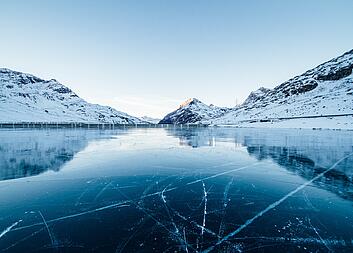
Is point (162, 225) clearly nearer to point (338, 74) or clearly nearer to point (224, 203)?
point (224, 203)

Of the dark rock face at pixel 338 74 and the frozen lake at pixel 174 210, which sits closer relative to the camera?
the frozen lake at pixel 174 210

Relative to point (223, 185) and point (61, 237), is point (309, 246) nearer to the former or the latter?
point (223, 185)

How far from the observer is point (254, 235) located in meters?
3.31

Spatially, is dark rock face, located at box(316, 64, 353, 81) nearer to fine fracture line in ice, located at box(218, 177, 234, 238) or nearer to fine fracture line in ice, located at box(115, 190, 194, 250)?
fine fracture line in ice, located at box(218, 177, 234, 238)

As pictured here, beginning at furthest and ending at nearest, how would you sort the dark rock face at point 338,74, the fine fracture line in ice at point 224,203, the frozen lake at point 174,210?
the dark rock face at point 338,74, the fine fracture line in ice at point 224,203, the frozen lake at point 174,210

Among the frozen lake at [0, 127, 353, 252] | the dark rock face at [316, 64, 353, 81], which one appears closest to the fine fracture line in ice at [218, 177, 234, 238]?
the frozen lake at [0, 127, 353, 252]

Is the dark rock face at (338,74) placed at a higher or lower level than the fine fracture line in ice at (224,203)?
higher

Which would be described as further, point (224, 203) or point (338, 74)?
point (338, 74)

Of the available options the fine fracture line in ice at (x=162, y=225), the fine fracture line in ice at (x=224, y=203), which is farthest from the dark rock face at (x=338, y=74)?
the fine fracture line in ice at (x=162, y=225)

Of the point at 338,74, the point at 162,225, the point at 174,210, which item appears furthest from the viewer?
the point at 338,74

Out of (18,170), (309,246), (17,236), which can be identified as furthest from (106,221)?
(18,170)

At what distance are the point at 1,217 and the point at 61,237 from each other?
1582 mm

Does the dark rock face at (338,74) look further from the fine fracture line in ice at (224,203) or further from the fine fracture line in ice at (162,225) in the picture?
the fine fracture line in ice at (162,225)

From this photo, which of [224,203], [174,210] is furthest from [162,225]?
[224,203]
